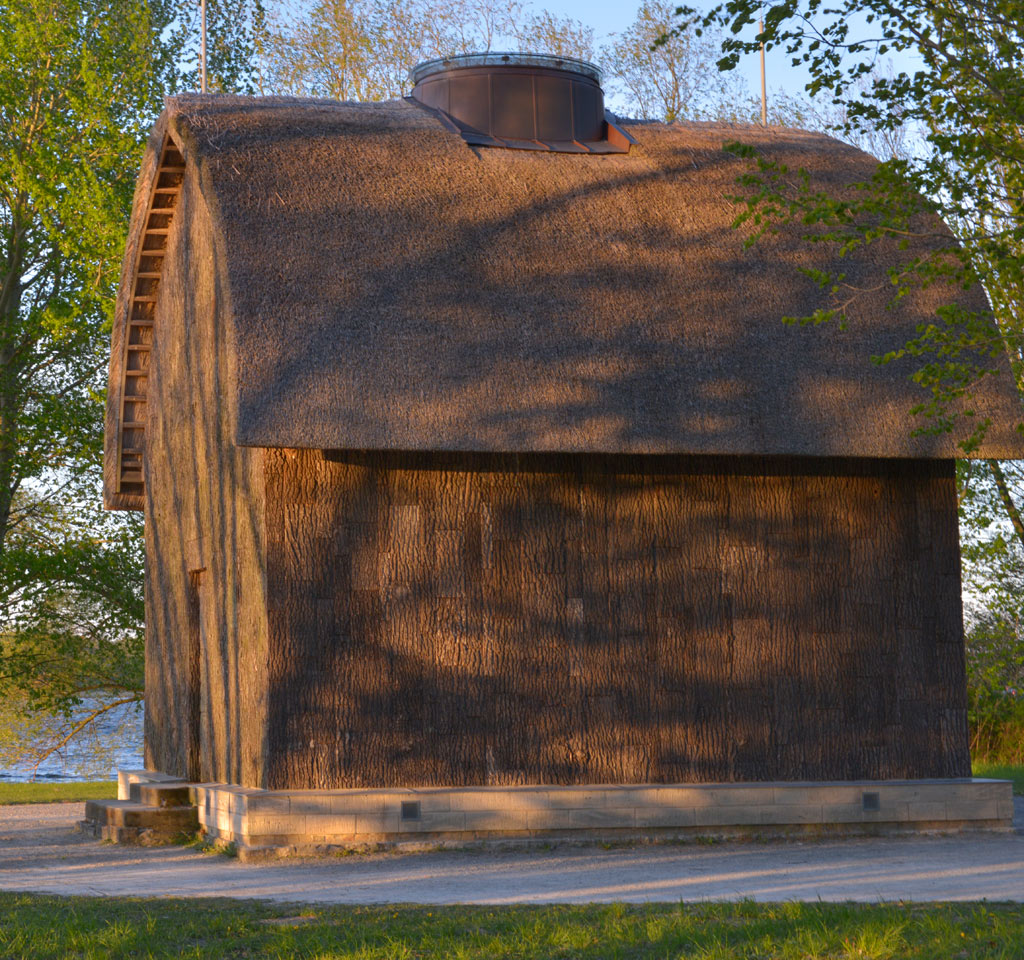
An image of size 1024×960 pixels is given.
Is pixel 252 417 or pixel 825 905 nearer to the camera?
pixel 825 905

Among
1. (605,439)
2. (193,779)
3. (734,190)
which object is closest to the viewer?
(605,439)

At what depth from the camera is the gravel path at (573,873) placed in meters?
8.61

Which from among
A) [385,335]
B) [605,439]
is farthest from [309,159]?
[605,439]

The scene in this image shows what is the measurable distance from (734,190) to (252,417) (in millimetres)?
5732

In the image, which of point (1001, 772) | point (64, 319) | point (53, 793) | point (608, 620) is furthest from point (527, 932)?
point (64, 319)

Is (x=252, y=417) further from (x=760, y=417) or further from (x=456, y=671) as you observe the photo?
(x=760, y=417)

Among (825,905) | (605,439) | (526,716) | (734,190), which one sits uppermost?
(734,190)

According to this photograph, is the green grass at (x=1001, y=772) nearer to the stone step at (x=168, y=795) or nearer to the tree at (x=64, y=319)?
the stone step at (x=168, y=795)

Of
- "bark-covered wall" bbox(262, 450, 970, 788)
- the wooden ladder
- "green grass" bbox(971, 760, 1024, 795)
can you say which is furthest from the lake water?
"green grass" bbox(971, 760, 1024, 795)

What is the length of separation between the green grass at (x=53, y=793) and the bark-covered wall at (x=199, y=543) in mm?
3425

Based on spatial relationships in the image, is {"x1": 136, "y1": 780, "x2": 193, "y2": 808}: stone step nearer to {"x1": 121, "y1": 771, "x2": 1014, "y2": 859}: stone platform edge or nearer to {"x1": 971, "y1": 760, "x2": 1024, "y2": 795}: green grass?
{"x1": 121, "y1": 771, "x2": 1014, "y2": 859}: stone platform edge

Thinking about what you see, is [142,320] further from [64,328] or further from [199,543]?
[64,328]

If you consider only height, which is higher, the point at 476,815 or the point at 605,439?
the point at 605,439

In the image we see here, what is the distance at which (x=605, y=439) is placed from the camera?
1097 cm
